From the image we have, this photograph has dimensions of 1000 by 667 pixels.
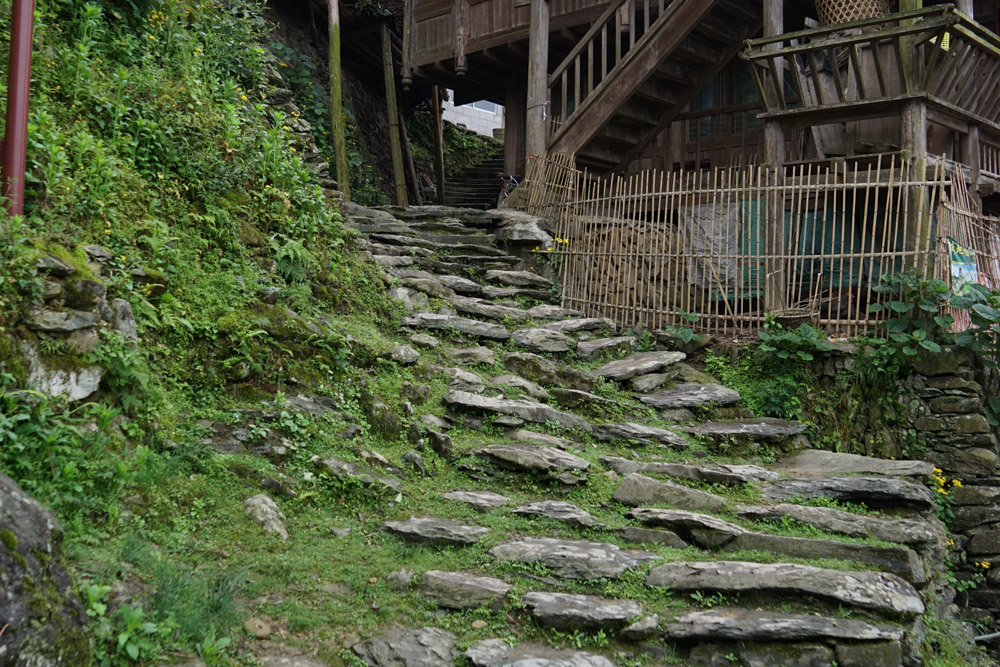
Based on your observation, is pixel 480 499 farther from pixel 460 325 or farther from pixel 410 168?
pixel 410 168

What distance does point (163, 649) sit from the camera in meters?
2.65

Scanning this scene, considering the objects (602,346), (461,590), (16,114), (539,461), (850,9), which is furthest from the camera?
(850,9)

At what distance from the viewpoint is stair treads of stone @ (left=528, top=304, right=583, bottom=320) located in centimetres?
801

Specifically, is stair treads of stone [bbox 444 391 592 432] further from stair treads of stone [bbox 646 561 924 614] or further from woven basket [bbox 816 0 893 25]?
woven basket [bbox 816 0 893 25]

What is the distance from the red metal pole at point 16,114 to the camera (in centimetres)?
387

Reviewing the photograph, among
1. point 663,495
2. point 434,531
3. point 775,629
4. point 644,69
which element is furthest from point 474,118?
point 775,629

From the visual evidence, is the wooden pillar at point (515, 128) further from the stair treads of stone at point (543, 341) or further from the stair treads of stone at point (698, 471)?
the stair treads of stone at point (698, 471)

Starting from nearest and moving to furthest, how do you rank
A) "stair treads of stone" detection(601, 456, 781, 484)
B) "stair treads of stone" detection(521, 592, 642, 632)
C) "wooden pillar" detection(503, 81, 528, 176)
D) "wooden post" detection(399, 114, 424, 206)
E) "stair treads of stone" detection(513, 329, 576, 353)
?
"stair treads of stone" detection(521, 592, 642, 632), "stair treads of stone" detection(601, 456, 781, 484), "stair treads of stone" detection(513, 329, 576, 353), "wooden pillar" detection(503, 81, 528, 176), "wooden post" detection(399, 114, 424, 206)

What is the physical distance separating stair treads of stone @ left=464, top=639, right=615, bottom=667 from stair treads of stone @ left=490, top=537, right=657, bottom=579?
588mm

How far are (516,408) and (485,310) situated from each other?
2.19 m

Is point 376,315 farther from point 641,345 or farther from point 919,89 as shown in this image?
point 919,89

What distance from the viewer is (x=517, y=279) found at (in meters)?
8.87

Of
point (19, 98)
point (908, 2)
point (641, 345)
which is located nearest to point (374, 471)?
point (19, 98)

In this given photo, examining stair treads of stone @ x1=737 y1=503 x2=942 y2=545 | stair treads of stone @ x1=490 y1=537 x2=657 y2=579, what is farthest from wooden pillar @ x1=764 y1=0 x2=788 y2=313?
stair treads of stone @ x1=490 y1=537 x2=657 y2=579
